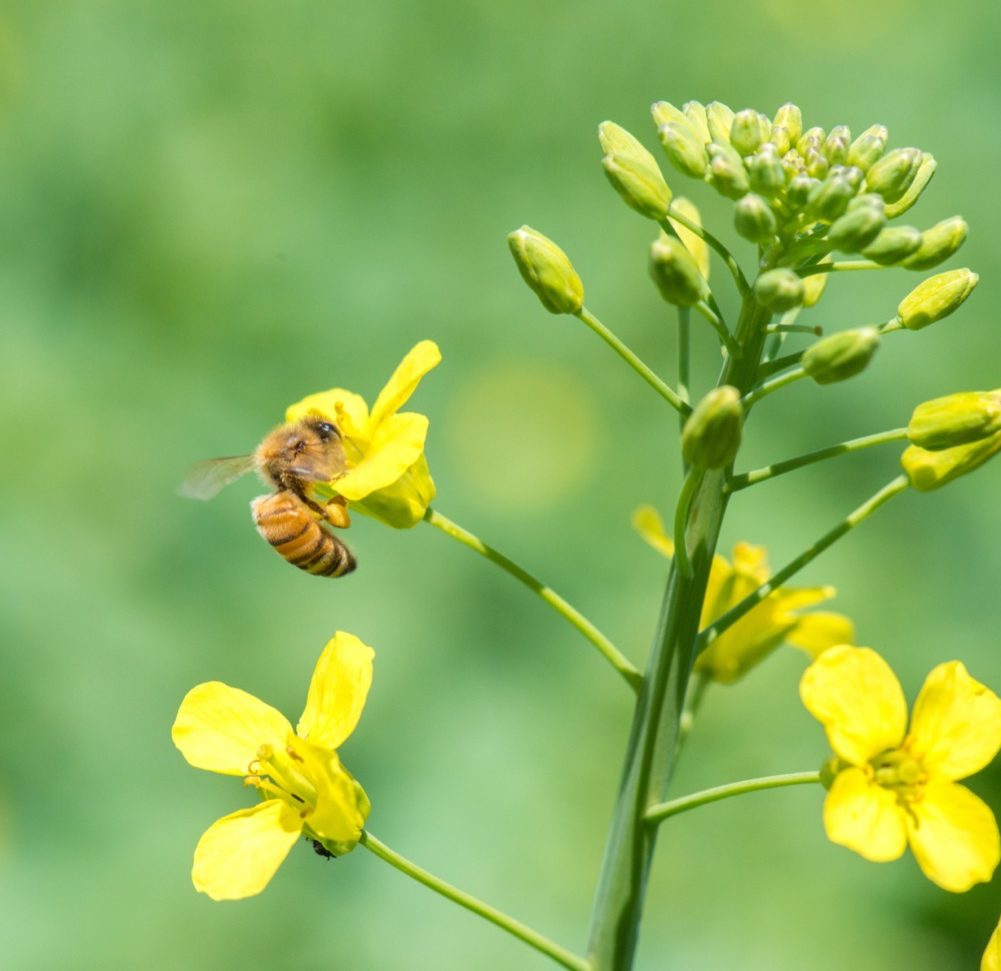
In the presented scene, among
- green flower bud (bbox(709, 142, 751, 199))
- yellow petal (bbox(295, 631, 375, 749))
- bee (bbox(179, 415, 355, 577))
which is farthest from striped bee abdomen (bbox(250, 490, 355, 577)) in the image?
green flower bud (bbox(709, 142, 751, 199))

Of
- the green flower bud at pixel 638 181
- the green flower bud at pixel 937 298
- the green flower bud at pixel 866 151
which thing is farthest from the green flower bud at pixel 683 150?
the green flower bud at pixel 937 298

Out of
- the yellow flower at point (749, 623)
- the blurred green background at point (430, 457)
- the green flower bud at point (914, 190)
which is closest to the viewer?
the green flower bud at point (914, 190)

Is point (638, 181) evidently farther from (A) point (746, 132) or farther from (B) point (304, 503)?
(B) point (304, 503)

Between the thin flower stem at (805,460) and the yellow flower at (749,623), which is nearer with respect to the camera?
the thin flower stem at (805,460)

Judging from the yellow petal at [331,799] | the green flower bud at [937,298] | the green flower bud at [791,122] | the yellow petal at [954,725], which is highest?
the green flower bud at [791,122]

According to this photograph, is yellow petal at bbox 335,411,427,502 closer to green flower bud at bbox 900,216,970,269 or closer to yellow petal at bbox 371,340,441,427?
yellow petal at bbox 371,340,441,427

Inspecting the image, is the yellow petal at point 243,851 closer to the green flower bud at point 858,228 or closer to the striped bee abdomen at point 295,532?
the striped bee abdomen at point 295,532
